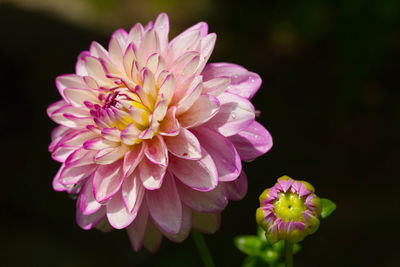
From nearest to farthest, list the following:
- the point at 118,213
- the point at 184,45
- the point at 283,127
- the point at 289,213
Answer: the point at 289,213 < the point at 118,213 < the point at 184,45 < the point at 283,127

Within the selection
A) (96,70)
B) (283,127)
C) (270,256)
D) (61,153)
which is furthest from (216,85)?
(283,127)

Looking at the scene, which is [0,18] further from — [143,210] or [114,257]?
[143,210]

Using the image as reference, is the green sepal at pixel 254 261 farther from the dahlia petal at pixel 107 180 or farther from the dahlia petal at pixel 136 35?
the dahlia petal at pixel 136 35

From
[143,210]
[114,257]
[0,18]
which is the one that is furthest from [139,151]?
[0,18]

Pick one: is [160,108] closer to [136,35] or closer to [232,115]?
[232,115]

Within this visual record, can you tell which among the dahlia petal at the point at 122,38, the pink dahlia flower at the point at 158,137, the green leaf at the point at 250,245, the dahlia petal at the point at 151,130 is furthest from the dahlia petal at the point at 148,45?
the green leaf at the point at 250,245
